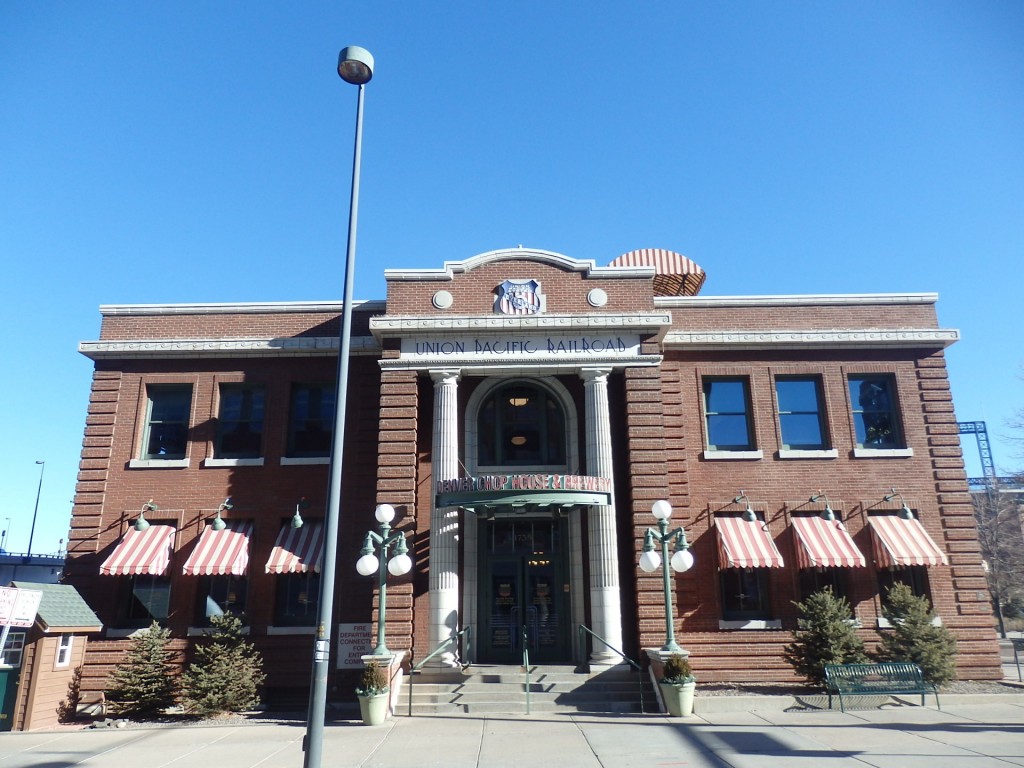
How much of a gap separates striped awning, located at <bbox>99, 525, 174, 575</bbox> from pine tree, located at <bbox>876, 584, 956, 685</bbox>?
18550mm

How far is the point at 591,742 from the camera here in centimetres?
1309

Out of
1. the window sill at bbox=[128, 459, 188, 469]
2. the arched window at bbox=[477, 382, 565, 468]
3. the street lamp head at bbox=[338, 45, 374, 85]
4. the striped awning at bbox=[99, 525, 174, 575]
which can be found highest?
the street lamp head at bbox=[338, 45, 374, 85]

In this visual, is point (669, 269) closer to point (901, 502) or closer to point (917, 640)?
point (901, 502)

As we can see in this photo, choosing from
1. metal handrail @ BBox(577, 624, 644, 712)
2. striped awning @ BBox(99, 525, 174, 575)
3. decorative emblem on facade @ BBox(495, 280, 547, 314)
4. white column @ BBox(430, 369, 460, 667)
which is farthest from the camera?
decorative emblem on facade @ BBox(495, 280, 547, 314)

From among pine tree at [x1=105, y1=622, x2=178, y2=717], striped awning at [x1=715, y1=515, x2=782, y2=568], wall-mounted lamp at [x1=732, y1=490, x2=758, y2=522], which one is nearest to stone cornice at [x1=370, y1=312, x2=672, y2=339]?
wall-mounted lamp at [x1=732, y1=490, x2=758, y2=522]

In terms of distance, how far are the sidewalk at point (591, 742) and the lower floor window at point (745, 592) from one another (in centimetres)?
426

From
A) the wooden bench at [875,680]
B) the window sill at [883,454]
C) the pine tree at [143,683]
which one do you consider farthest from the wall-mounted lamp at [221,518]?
the window sill at [883,454]

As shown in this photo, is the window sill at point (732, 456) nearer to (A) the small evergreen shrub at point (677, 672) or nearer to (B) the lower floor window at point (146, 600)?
(A) the small evergreen shrub at point (677, 672)

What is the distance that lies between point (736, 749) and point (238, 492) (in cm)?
1466

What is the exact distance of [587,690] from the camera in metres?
17.3

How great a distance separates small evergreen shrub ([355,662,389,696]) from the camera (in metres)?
15.7

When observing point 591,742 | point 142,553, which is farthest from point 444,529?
point 142,553

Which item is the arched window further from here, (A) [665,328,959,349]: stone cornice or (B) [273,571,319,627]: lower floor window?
(B) [273,571,319,627]: lower floor window

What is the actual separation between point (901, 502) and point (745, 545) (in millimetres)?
4820
